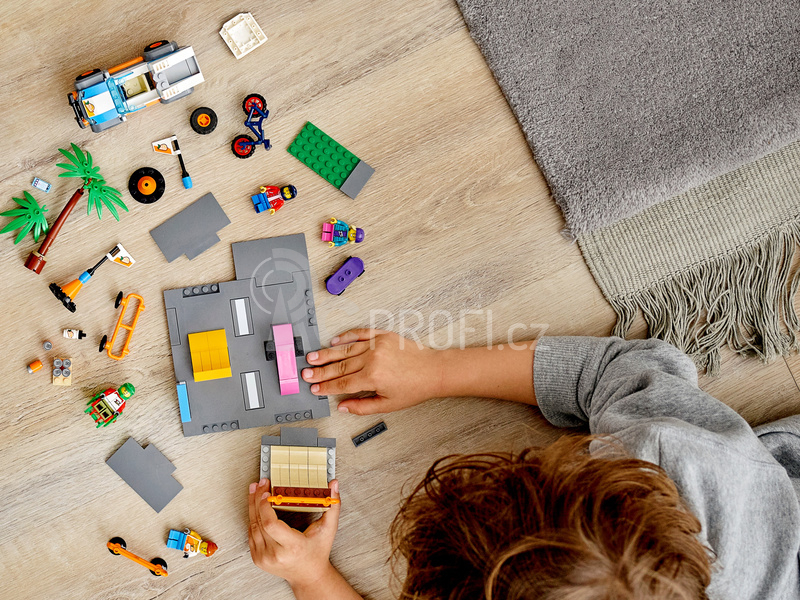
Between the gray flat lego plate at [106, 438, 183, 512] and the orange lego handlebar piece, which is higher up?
the orange lego handlebar piece

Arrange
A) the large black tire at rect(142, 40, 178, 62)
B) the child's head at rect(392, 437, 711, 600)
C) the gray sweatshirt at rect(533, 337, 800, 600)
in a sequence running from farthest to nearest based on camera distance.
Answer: the large black tire at rect(142, 40, 178, 62) < the gray sweatshirt at rect(533, 337, 800, 600) < the child's head at rect(392, 437, 711, 600)

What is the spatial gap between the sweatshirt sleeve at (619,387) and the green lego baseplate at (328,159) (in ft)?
1.21

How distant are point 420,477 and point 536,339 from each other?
275mm

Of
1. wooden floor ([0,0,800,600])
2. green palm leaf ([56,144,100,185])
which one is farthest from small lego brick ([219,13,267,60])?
green palm leaf ([56,144,100,185])

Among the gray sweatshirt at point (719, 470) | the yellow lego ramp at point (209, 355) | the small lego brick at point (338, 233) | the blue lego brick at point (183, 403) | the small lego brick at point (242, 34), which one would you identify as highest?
the small lego brick at point (242, 34)

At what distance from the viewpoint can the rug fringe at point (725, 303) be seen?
2.79 feet

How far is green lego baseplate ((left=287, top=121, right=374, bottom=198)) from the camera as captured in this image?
2.69ft

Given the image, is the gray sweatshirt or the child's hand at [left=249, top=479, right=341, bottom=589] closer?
the gray sweatshirt

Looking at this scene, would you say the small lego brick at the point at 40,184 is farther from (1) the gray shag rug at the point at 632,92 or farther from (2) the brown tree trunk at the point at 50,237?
(1) the gray shag rug at the point at 632,92

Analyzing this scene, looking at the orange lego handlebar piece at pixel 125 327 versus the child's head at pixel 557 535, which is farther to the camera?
the orange lego handlebar piece at pixel 125 327

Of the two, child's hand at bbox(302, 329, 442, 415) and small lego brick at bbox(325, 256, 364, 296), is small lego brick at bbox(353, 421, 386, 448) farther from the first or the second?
small lego brick at bbox(325, 256, 364, 296)

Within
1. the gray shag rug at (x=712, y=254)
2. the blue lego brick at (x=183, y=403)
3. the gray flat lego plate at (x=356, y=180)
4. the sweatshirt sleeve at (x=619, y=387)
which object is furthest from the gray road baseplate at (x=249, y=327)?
the gray shag rug at (x=712, y=254)

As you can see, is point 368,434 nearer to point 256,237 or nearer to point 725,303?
point 256,237

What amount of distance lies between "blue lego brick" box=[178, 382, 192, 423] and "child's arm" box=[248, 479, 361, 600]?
14 centimetres
